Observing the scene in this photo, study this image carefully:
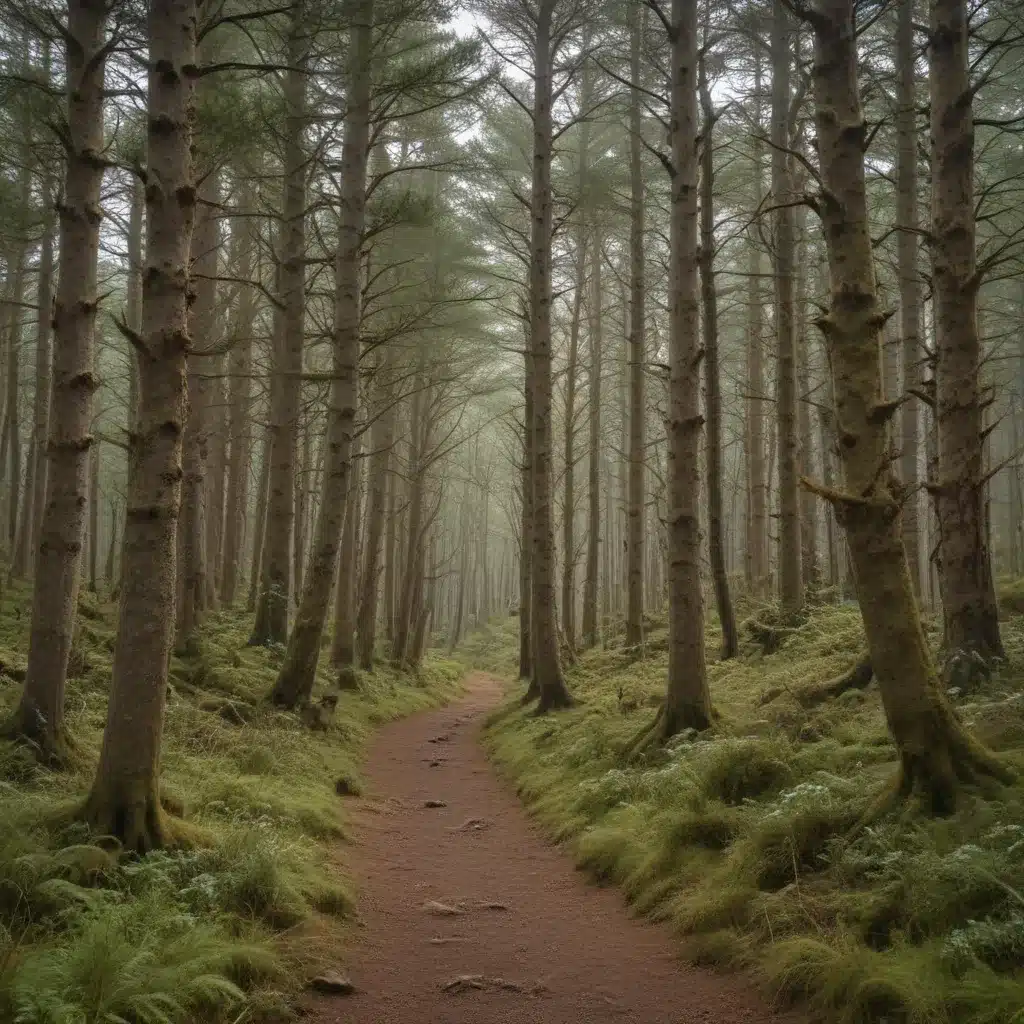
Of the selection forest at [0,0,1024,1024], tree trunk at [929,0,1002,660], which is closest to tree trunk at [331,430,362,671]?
forest at [0,0,1024,1024]

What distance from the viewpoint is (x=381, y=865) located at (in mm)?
6227

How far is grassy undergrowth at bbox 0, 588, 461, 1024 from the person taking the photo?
330 centimetres

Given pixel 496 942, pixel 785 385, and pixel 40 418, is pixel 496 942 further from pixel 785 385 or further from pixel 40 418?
pixel 40 418

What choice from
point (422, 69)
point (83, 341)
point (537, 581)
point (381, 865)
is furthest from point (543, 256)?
point (381, 865)

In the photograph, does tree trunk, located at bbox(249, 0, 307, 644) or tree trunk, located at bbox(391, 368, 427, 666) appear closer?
tree trunk, located at bbox(249, 0, 307, 644)

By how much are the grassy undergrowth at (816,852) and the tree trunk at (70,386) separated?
14.6 ft

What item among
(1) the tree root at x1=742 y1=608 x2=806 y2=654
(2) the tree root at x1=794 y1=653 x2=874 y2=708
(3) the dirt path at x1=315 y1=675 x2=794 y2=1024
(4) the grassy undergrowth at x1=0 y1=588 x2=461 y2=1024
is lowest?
(3) the dirt path at x1=315 y1=675 x2=794 y2=1024

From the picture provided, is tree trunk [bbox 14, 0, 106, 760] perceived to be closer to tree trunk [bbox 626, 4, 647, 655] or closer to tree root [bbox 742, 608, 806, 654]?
tree root [bbox 742, 608, 806, 654]

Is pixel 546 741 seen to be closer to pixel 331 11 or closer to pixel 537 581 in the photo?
pixel 537 581

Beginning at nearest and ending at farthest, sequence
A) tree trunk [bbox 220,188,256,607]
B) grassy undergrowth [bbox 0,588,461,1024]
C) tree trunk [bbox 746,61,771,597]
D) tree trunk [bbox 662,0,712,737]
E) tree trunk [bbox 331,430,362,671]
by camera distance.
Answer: grassy undergrowth [bbox 0,588,461,1024], tree trunk [bbox 662,0,712,737], tree trunk [bbox 331,430,362,671], tree trunk [bbox 220,188,256,607], tree trunk [bbox 746,61,771,597]

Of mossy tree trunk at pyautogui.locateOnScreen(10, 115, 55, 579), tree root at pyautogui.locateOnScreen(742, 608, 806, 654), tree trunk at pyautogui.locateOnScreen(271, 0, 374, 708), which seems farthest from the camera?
mossy tree trunk at pyautogui.locateOnScreen(10, 115, 55, 579)

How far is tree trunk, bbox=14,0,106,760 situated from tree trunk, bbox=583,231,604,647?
529 inches

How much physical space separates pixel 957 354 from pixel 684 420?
2548mm

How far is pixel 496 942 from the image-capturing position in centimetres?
480
